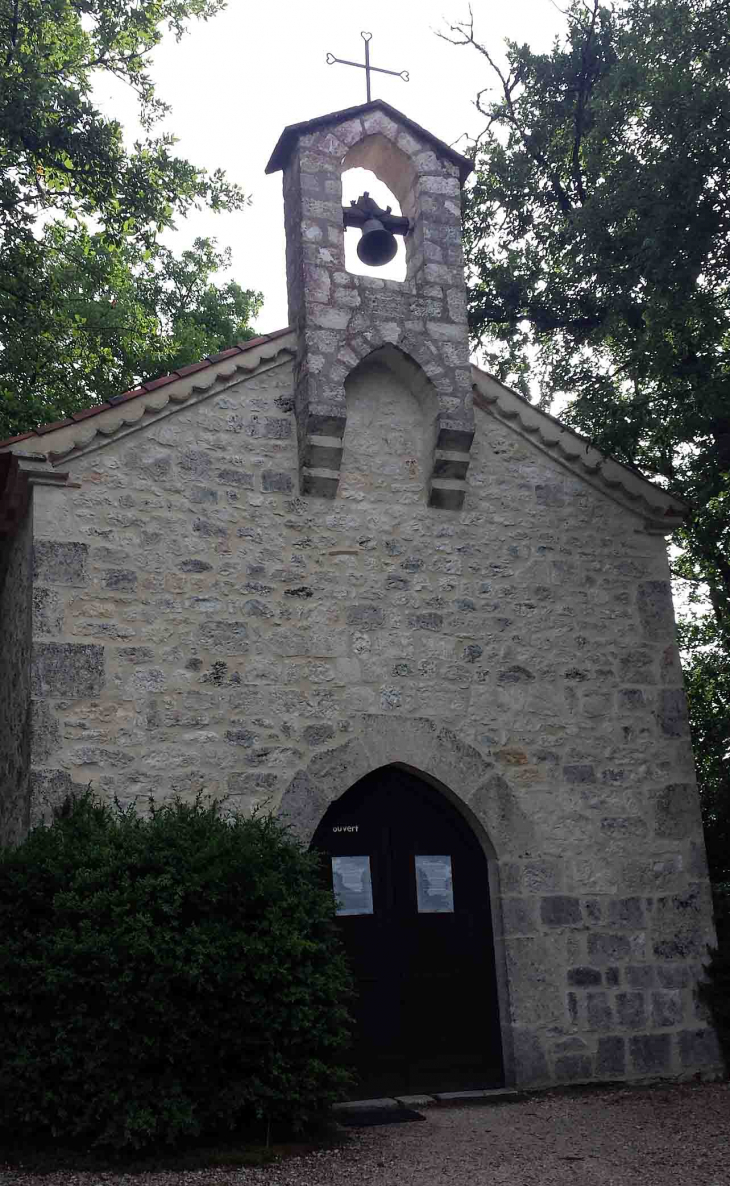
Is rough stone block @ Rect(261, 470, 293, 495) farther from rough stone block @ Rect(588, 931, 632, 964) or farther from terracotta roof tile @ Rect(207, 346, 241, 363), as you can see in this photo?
rough stone block @ Rect(588, 931, 632, 964)

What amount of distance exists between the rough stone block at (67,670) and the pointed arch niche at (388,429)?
2.18m

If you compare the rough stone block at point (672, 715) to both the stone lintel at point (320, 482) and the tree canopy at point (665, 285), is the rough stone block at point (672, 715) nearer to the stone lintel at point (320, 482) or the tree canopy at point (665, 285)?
the tree canopy at point (665, 285)

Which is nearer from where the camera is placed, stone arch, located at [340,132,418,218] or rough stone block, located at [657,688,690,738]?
rough stone block, located at [657,688,690,738]

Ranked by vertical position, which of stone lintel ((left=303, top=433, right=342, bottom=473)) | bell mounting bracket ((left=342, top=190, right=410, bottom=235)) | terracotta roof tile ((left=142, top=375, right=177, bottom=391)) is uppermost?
bell mounting bracket ((left=342, top=190, right=410, bottom=235))

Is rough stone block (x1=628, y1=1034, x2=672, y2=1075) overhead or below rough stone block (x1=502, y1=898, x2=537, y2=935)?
below

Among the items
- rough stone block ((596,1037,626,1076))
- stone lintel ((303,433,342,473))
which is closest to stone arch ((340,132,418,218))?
stone lintel ((303,433,342,473))

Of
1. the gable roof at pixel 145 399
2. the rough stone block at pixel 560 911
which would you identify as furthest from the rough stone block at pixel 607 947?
the gable roof at pixel 145 399

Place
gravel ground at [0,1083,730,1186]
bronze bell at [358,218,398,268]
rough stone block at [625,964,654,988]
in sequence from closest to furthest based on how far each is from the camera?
gravel ground at [0,1083,730,1186]
rough stone block at [625,964,654,988]
bronze bell at [358,218,398,268]

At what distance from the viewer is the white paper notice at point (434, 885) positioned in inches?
303

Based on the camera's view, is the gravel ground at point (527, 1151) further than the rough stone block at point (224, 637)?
No

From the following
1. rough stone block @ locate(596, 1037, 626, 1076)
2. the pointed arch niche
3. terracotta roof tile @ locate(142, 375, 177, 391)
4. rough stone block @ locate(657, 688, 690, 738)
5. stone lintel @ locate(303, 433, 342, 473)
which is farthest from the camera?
rough stone block @ locate(657, 688, 690, 738)

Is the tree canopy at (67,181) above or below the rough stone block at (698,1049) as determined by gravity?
above

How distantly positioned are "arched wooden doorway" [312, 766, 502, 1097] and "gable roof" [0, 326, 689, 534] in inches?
111

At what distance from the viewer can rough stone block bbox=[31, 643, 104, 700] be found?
22.8ft
